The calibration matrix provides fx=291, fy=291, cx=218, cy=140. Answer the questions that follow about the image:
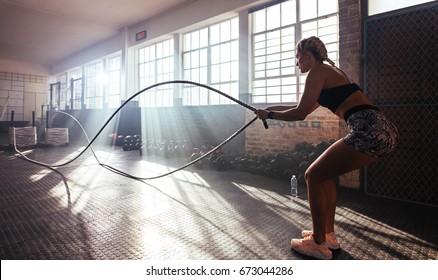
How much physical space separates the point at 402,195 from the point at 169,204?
8.96ft

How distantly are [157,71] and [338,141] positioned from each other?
8.31 metres

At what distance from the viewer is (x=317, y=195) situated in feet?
6.14

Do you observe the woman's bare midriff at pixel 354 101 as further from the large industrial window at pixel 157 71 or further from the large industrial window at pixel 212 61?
the large industrial window at pixel 157 71

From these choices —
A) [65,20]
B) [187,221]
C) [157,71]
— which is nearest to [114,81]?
[65,20]

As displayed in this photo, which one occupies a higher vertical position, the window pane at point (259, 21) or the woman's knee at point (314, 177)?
the window pane at point (259, 21)

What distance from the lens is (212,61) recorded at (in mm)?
7594

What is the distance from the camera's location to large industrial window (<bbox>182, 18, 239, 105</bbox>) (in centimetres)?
702

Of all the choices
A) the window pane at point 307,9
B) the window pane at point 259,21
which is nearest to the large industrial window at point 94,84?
the window pane at point 259,21

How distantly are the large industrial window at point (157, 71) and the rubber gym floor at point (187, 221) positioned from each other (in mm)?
5115

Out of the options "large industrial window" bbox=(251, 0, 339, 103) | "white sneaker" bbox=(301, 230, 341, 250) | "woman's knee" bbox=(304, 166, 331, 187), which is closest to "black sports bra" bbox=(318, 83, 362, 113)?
"woman's knee" bbox=(304, 166, 331, 187)

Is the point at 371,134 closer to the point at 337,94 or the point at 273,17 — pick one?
the point at 337,94

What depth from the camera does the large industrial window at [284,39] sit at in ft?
17.2

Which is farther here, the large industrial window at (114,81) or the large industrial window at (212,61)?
the large industrial window at (114,81)

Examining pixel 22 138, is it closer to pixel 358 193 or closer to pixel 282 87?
pixel 282 87
